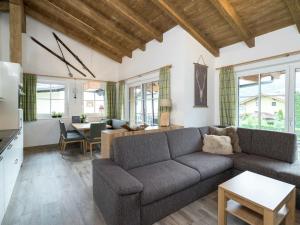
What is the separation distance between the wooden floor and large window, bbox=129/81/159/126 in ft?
7.19

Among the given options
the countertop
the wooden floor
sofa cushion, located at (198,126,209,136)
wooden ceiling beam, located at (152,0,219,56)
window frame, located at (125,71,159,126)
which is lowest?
the wooden floor

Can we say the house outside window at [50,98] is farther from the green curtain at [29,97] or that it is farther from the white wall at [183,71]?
the white wall at [183,71]

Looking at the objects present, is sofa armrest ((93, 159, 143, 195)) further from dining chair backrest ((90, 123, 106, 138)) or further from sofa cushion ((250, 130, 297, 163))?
sofa cushion ((250, 130, 297, 163))

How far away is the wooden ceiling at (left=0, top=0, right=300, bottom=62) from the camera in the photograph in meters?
2.68

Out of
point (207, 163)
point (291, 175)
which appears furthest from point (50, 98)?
point (291, 175)

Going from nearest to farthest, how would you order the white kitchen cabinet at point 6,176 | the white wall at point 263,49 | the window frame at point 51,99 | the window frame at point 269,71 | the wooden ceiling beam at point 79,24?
the white kitchen cabinet at point 6,176 < the white wall at point 263,49 < the window frame at point 269,71 < the wooden ceiling beam at point 79,24 < the window frame at point 51,99

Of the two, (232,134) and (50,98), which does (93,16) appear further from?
(232,134)

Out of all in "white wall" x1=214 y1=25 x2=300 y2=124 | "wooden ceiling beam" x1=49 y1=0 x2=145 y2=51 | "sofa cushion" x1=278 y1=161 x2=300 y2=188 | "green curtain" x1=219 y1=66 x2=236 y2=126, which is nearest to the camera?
"sofa cushion" x1=278 y1=161 x2=300 y2=188

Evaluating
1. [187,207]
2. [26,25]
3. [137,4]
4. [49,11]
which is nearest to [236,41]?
[137,4]

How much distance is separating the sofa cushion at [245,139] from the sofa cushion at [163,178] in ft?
4.53

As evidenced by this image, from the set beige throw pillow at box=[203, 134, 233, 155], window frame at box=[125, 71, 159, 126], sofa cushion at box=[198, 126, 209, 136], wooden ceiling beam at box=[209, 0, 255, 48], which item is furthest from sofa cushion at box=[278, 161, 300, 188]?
window frame at box=[125, 71, 159, 126]

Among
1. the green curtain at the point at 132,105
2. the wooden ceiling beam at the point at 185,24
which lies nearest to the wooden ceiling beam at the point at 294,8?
the wooden ceiling beam at the point at 185,24

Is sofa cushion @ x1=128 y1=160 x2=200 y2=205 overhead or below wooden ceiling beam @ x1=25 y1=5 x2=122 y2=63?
below

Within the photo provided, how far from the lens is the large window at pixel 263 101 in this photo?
3061 mm
